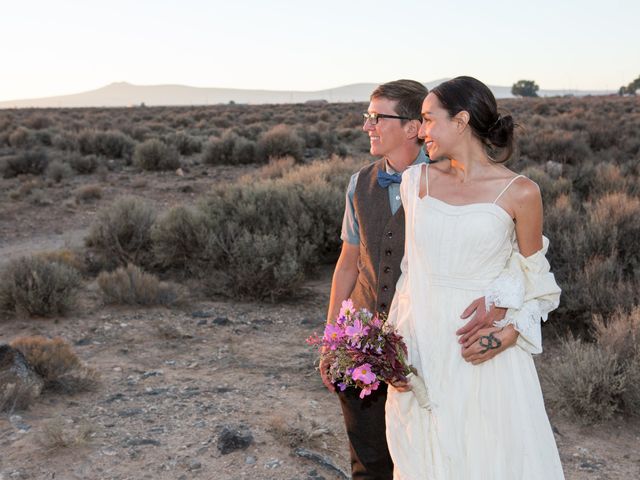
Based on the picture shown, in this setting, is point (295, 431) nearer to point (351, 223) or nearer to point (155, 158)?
point (351, 223)

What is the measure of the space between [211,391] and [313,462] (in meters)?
1.29

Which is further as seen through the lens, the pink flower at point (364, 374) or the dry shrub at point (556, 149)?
the dry shrub at point (556, 149)

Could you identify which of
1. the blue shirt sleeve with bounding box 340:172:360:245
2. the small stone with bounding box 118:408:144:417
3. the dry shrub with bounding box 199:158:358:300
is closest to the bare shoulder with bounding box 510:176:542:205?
the blue shirt sleeve with bounding box 340:172:360:245

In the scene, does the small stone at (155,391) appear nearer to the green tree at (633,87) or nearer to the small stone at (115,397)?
the small stone at (115,397)

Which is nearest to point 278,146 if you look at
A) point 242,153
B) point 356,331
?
point 242,153

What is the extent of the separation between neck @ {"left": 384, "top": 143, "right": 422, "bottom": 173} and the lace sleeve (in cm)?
65

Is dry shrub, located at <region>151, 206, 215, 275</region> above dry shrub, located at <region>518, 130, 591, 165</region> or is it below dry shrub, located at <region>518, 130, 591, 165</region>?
below

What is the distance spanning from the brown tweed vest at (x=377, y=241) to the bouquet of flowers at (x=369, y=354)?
0.35 meters

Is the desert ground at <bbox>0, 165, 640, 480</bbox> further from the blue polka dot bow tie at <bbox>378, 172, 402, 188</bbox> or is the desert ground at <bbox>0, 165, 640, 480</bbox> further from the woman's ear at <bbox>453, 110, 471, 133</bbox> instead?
the woman's ear at <bbox>453, 110, 471, 133</bbox>

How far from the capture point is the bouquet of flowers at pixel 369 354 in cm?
229

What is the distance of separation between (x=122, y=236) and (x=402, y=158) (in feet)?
22.7

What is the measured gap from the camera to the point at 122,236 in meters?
9.04

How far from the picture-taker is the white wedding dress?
7.43 feet

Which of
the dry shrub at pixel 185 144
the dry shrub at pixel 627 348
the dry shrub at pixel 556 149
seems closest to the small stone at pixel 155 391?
the dry shrub at pixel 627 348
